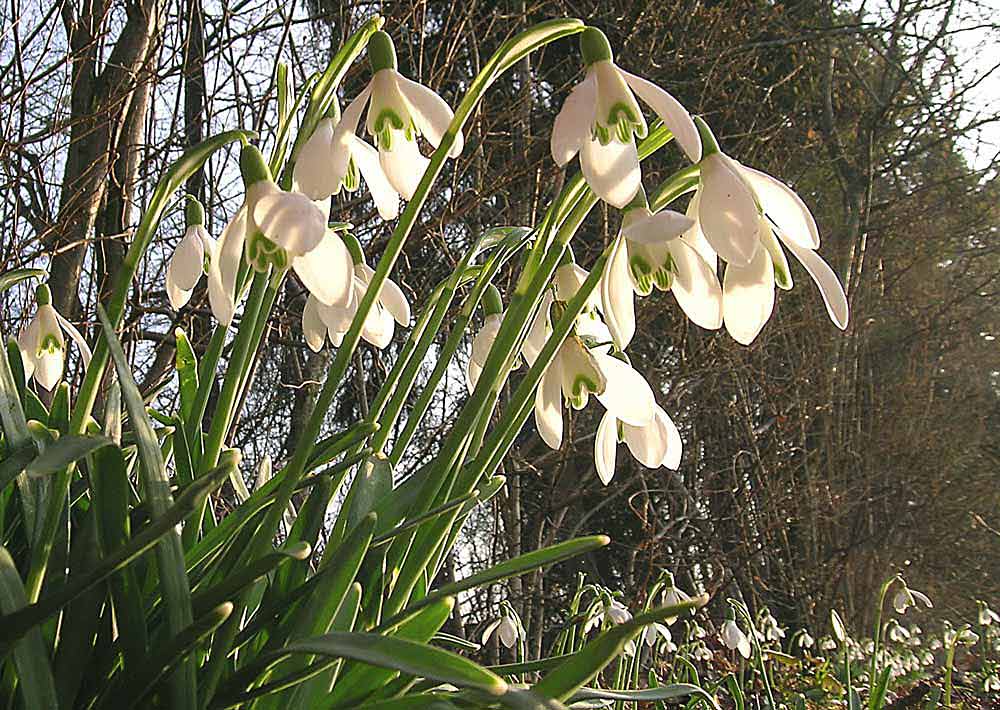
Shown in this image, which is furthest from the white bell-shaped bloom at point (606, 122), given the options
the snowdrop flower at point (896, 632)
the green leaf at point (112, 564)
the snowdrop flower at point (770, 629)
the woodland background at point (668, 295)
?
the snowdrop flower at point (896, 632)

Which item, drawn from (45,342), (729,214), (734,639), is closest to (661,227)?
(729,214)

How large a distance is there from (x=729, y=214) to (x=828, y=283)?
0.25ft

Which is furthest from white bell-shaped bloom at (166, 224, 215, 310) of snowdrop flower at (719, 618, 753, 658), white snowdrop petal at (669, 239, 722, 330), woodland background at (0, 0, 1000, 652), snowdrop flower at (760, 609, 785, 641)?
snowdrop flower at (760, 609, 785, 641)

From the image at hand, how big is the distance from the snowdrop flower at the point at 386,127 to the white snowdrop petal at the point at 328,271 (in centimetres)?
7

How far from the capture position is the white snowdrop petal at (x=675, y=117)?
49 cm

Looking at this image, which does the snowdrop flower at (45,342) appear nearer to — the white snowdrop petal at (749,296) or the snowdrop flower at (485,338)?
the snowdrop flower at (485,338)

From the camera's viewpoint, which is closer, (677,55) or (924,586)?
(677,55)

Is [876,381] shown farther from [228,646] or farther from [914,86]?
[228,646]

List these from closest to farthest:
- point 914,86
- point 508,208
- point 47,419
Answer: point 47,419
point 508,208
point 914,86

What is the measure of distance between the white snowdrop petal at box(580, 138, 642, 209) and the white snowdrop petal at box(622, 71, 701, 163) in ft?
0.08

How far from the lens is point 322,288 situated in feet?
1.72

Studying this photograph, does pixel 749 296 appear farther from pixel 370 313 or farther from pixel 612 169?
pixel 370 313

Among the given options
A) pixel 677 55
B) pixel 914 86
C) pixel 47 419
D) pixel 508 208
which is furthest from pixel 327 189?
pixel 914 86

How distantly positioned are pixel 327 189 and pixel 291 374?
3188mm
